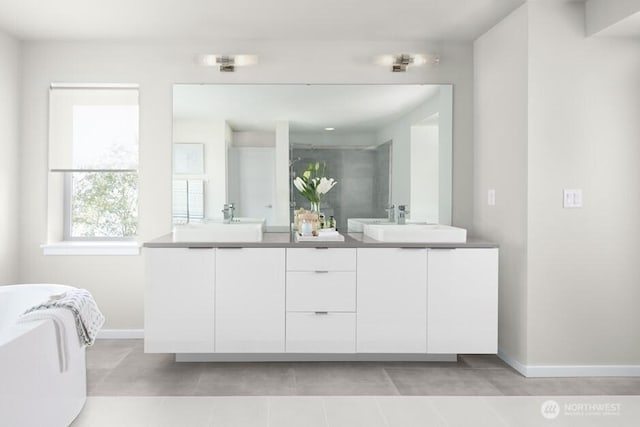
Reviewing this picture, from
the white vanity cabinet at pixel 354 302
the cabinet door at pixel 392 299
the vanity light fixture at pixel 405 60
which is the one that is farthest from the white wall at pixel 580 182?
the vanity light fixture at pixel 405 60

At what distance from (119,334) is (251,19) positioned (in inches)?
103

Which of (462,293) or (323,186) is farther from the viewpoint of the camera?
(323,186)

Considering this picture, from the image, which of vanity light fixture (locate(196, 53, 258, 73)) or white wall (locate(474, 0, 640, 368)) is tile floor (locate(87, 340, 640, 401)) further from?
vanity light fixture (locate(196, 53, 258, 73))

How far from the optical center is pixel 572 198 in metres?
3.36

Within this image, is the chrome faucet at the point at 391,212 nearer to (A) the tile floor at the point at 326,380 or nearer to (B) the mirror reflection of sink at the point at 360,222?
(B) the mirror reflection of sink at the point at 360,222

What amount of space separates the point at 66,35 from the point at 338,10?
2088mm

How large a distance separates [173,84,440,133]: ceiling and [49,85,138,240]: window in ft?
1.70

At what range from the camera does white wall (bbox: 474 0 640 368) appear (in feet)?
11.0

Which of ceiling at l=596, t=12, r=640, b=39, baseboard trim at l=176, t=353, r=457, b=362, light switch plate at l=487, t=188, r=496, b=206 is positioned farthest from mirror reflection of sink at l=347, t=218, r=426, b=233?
ceiling at l=596, t=12, r=640, b=39

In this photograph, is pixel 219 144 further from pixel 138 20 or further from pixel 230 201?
pixel 138 20

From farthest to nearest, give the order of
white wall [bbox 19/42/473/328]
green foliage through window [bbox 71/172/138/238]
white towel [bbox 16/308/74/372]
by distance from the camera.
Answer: green foliage through window [bbox 71/172/138/238] → white wall [bbox 19/42/473/328] → white towel [bbox 16/308/74/372]

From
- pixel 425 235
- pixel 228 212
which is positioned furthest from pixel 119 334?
pixel 425 235

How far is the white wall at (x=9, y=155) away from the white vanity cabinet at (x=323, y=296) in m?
2.25

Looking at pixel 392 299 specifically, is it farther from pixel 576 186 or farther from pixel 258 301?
pixel 576 186
